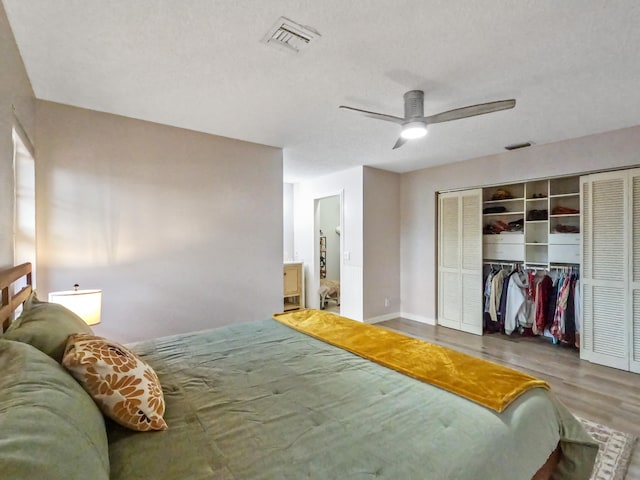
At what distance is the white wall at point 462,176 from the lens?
330 centimetres

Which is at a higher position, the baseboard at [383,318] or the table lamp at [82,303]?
the table lamp at [82,303]

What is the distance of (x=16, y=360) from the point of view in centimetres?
92

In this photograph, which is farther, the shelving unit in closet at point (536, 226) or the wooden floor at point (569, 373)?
the shelving unit in closet at point (536, 226)

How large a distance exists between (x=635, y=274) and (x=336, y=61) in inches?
140

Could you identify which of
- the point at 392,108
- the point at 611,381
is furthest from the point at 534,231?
the point at 392,108

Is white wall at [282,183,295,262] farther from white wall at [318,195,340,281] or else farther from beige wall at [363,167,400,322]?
beige wall at [363,167,400,322]

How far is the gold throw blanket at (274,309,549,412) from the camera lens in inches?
56.8

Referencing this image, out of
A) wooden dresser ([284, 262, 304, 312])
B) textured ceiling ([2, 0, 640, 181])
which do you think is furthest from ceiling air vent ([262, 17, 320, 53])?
wooden dresser ([284, 262, 304, 312])

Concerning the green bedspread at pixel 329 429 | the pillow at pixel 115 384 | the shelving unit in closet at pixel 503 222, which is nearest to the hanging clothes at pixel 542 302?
the shelving unit in closet at pixel 503 222

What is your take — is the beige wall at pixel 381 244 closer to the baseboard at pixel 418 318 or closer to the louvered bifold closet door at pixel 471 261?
the baseboard at pixel 418 318

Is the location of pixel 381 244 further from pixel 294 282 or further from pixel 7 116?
pixel 7 116

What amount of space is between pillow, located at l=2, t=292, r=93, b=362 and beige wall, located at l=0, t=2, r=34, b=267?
1.33ft

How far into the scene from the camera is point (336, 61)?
2033mm

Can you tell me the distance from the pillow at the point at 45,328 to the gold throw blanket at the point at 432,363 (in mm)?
1415
